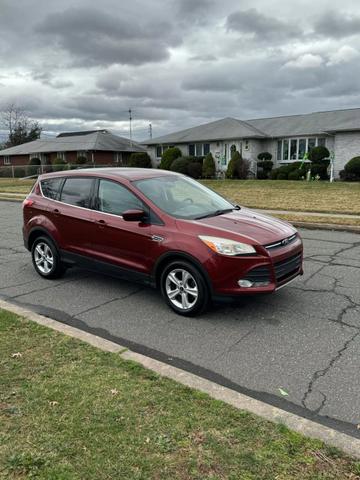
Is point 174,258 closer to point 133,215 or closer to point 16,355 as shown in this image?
point 133,215

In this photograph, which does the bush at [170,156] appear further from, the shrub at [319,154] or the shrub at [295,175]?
the shrub at [319,154]

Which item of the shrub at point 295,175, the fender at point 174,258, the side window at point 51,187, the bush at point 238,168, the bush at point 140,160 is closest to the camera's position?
the fender at point 174,258

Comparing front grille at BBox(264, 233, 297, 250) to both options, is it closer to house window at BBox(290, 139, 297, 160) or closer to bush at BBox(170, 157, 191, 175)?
bush at BBox(170, 157, 191, 175)

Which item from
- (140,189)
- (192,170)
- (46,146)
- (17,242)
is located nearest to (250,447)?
(140,189)

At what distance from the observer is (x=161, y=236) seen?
4.91 m

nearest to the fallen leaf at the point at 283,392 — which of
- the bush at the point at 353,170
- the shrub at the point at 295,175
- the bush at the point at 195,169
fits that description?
the bush at the point at 353,170

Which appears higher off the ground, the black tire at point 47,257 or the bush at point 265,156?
the bush at point 265,156

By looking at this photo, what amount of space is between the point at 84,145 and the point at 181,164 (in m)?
19.6

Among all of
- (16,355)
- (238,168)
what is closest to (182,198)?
(16,355)

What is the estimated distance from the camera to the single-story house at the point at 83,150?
44969 mm

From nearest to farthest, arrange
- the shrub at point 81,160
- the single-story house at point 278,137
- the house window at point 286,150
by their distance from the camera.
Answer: the single-story house at point 278,137
the house window at point 286,150
the shrub at point 81,160

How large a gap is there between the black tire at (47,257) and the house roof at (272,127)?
79.1ft

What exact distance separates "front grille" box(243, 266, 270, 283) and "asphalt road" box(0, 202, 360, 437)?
501 mm

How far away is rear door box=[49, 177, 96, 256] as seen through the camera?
18.9 feet
